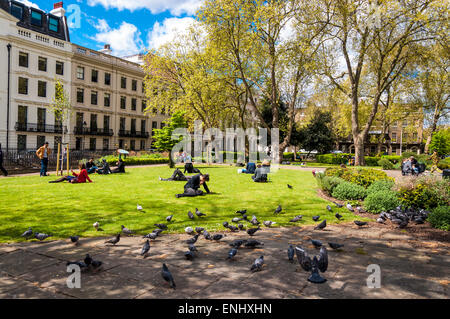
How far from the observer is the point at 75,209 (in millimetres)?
8273

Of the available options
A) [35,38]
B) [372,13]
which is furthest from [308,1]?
[35,38]

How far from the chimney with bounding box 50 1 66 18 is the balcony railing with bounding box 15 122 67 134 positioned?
14.7 meters

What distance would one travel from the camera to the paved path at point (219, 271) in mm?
3646

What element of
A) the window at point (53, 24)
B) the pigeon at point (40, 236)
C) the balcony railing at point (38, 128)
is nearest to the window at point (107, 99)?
the balcony railing at point (38, 128)

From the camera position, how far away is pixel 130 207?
8.82 meters

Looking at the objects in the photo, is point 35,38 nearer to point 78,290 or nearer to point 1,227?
point 1,227

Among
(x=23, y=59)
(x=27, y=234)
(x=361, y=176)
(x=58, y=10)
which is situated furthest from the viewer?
(x=58, y=10)

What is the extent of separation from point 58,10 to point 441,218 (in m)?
46.1

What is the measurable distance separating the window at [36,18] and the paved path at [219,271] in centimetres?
3989

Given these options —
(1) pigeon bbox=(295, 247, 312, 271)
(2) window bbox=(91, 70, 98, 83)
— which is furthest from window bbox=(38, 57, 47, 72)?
(1) pigeon bbox=(295, 247, 312, 271)

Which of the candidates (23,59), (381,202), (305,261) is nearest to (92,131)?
(23,59)

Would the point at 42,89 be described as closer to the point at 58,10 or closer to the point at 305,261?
the point at 58,10

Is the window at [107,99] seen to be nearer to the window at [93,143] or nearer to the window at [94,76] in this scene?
the window at [94,76]

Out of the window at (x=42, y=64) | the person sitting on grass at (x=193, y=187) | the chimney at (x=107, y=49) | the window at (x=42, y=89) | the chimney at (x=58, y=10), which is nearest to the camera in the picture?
the person sitting on grass at (x=193, y=187)
